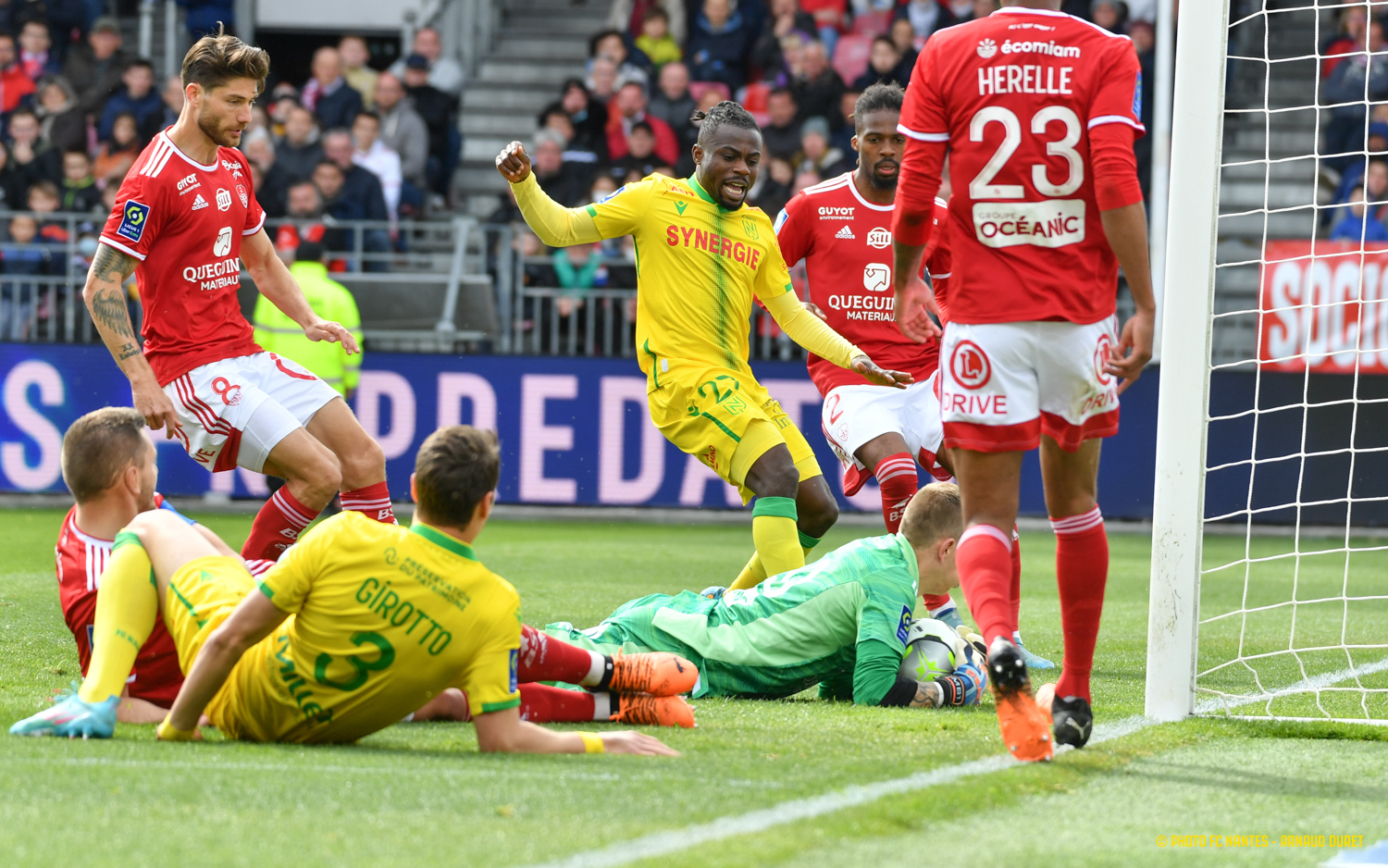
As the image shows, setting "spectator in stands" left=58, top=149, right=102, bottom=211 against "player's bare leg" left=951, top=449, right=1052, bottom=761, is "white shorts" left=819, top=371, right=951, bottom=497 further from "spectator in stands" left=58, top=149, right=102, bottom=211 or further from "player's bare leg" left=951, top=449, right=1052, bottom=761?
"spectator in stands" left=58, top=149, right=102, bottom=211

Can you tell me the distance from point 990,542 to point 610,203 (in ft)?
8.36

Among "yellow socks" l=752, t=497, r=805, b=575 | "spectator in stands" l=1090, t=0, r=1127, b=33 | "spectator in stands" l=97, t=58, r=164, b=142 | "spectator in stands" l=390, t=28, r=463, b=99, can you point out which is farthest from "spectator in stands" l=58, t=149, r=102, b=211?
"yellow socks" l=752, t=497, r=805, b=575

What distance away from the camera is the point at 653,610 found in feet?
16.5

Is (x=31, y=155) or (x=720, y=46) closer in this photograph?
(x=31, y=155)

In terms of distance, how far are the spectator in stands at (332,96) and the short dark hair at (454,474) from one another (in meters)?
13.3

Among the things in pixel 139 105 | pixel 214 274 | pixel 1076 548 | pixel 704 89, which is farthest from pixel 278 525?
pixel 139 105

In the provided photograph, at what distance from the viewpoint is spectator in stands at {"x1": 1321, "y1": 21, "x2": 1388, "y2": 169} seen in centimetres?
1412

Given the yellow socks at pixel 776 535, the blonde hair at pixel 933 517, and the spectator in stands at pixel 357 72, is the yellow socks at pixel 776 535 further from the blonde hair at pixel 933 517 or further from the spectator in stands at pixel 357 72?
the spectator in stands at pixel 357 72

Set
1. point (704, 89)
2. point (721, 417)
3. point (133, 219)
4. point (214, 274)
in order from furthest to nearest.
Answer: point (704, 89)
point (721, 417)
point (214, 274)
point (133, 219)

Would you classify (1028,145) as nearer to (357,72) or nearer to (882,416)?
(882,416)

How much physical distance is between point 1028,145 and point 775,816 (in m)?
1.92

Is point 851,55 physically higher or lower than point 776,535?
higher

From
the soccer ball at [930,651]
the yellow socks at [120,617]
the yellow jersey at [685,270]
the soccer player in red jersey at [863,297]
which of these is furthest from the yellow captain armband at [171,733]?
the soccer player in red jersey at [863,297]

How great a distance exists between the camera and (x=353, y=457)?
5.76 m
